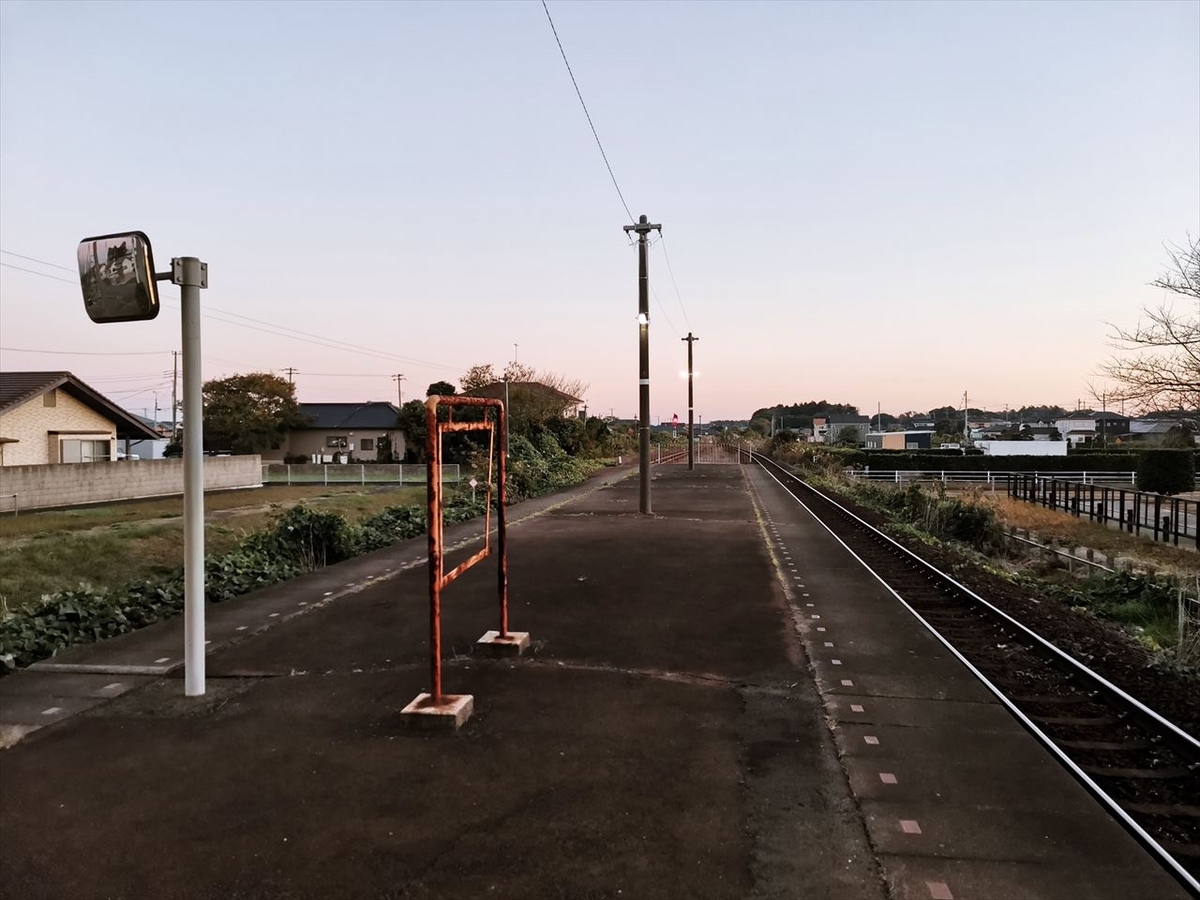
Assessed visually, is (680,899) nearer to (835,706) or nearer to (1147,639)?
(835,706)

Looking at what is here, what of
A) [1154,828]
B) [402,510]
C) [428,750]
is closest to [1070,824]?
[1154,828]

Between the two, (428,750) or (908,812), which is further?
(428,750)

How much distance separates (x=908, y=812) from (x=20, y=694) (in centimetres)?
561

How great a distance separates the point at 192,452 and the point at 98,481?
2004 centimetres

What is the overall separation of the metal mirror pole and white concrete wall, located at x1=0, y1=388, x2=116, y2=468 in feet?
70.4

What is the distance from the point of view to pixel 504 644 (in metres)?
5.95

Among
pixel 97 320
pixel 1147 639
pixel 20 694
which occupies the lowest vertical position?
pixel 1147 639

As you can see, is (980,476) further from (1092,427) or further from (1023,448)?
(1092,427)

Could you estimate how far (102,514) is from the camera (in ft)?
56.2

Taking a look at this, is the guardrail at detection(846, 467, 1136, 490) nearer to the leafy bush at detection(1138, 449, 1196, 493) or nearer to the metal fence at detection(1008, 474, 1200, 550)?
the metal fence at detection(1008, 474, 1200, 550)

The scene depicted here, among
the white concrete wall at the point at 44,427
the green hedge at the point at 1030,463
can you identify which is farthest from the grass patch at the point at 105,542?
the green hedge at the point at 1030,463

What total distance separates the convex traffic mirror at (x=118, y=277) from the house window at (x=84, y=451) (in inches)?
945

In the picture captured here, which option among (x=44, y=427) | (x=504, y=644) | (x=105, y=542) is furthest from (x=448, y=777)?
(x=44, y=427)

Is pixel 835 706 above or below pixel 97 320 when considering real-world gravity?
below
